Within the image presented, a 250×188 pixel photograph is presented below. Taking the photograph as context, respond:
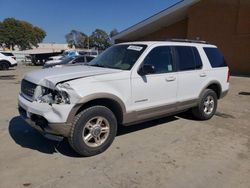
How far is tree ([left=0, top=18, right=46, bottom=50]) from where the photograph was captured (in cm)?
7944

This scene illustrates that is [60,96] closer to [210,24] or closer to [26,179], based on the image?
[26,179]

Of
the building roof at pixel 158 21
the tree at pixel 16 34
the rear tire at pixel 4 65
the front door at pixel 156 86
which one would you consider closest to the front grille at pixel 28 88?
the front door at pixel 156 86

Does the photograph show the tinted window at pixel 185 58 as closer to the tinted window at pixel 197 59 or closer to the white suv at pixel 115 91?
the white suv at pixel 115 91

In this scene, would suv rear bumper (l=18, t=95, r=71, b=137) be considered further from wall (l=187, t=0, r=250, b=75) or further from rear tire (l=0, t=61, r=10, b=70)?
rear tire (l=0, t=61, r=10, b=70)

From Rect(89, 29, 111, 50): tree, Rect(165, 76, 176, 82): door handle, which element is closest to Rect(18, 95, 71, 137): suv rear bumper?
Rect(165, 76, 176, 82): door handle

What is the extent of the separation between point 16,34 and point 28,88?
85341 millimetres

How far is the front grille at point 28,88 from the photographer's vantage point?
14.5 feet

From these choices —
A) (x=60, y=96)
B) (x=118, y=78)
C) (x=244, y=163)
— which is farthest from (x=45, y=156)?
(x=244, y=163)

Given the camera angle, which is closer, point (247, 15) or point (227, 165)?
point (227, 165)

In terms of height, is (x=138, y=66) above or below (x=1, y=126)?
above

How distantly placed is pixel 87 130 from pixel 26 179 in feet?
3.79

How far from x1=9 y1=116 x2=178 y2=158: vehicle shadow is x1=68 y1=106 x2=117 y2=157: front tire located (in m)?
0.27

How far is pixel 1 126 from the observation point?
585cm

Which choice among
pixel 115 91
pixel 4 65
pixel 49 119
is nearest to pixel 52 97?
pixel 49 119
